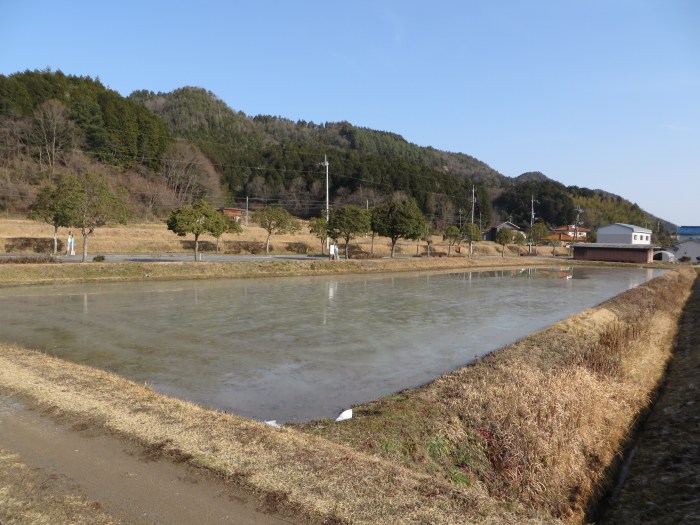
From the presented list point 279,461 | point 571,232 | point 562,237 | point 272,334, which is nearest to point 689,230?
point 571,232

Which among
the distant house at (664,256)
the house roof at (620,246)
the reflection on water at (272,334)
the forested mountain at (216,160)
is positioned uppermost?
the forested mountain at (216,160)

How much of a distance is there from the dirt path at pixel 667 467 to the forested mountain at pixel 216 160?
5246 cm

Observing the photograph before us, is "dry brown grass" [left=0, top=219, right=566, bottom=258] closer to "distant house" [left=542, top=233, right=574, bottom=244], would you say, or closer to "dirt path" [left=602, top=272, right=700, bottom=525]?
"dirt path" [left=602, top=272, right=700, bottom=525]

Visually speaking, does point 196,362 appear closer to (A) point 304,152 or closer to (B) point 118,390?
(B) point 118,390

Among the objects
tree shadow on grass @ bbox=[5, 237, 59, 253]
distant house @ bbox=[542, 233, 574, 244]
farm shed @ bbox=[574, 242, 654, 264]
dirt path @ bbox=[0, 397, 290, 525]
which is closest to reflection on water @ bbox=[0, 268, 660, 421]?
dirt path @ bbox=[0, 397, 290, 525]

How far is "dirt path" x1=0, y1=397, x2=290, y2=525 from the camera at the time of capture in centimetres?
370

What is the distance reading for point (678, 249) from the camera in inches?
2544

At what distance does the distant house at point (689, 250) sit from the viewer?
6256 cm

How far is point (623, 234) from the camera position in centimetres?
6750

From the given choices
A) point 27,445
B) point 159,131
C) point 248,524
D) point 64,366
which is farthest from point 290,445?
point 159,131

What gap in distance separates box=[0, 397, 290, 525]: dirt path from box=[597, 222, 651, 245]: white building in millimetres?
74351

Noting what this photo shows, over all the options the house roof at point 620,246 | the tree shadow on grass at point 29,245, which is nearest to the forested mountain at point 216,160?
the tree shadow on grass at point 29,245

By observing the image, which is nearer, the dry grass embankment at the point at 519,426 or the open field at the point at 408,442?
the open field at the point at 408,442

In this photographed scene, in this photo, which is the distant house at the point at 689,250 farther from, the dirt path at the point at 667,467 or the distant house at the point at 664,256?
the dirt path at the point at 667,467
